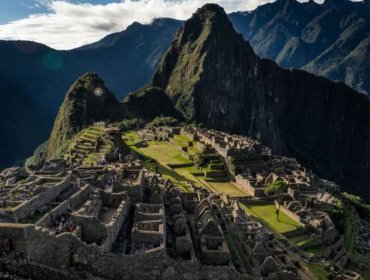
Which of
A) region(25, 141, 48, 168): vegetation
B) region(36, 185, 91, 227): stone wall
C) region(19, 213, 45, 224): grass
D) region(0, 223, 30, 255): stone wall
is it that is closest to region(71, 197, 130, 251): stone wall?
region(36, 185, 91, 227): stone wall

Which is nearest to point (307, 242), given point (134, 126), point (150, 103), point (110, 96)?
point (134, 126)

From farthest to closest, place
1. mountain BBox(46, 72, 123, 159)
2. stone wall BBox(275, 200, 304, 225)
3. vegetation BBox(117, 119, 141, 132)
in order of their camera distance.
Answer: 1. mountain BBox(46, 72, 123, 159)
2. vegetation BBox(117, 119, 141, 132)
3. stone wall BBox(275, 200, 304, 225)

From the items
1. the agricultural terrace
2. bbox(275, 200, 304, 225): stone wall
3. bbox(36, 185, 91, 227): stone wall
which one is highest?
the agricultural terrace

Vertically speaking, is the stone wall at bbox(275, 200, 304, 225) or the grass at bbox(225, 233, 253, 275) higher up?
the stone wall at bbox(275, 200, 304, 225)

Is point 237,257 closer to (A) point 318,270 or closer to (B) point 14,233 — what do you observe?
(A) point 318,270

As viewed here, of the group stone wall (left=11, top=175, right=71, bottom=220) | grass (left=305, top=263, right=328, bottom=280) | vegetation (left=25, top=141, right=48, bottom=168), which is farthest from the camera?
vegetation (left=25, top=141, right=48, bottom=168)

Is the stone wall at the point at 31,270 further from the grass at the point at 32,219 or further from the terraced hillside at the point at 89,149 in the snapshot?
the terraced hillside at the point at 89,149

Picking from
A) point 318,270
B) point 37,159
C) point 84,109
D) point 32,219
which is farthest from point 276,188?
point 84,109

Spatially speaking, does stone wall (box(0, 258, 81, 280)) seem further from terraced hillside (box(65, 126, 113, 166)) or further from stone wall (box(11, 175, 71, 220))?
terraced hillside (box(65, 126, 113, 166))
